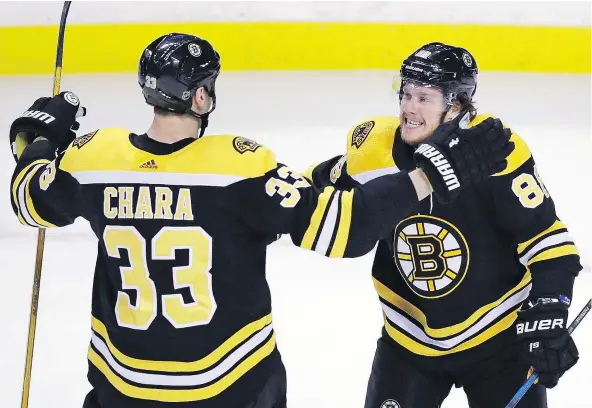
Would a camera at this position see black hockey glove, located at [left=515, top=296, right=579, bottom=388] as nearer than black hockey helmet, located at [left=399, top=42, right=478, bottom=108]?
Yes

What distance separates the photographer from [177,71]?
190cm

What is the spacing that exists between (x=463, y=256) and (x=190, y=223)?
2.30 feet

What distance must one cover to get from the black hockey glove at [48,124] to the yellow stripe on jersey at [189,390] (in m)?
0.56

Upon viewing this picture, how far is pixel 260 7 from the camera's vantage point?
5371mm

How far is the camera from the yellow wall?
5293mm

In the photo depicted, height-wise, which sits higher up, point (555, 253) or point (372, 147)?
point (372, 147)

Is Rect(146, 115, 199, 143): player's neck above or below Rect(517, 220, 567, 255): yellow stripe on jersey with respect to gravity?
above

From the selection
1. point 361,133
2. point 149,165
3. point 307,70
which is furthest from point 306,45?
point 149,165

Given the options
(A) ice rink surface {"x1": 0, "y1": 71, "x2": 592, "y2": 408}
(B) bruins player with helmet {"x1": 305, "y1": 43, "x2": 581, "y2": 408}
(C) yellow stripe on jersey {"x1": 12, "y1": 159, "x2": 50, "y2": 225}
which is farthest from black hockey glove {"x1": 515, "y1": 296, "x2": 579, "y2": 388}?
(A) ice rink surface {"x1": 0, "y1": 71, "x2": 592, "y2": 408}

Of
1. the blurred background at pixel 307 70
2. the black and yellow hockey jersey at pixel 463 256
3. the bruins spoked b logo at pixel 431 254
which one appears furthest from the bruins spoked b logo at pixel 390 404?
the blurred background at pixel 307 70

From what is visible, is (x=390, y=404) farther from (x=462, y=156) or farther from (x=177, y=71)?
(x=177, y=71)

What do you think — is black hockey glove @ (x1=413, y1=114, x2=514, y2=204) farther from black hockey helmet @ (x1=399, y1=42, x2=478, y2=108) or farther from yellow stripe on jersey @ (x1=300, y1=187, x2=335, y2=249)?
black hockey helmet @ (x1=399, y1=42, x2=478, y2=108)

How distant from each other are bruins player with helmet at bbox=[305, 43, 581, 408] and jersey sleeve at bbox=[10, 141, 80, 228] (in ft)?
2.32

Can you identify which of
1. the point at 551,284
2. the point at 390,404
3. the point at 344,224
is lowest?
the point at 390,404
